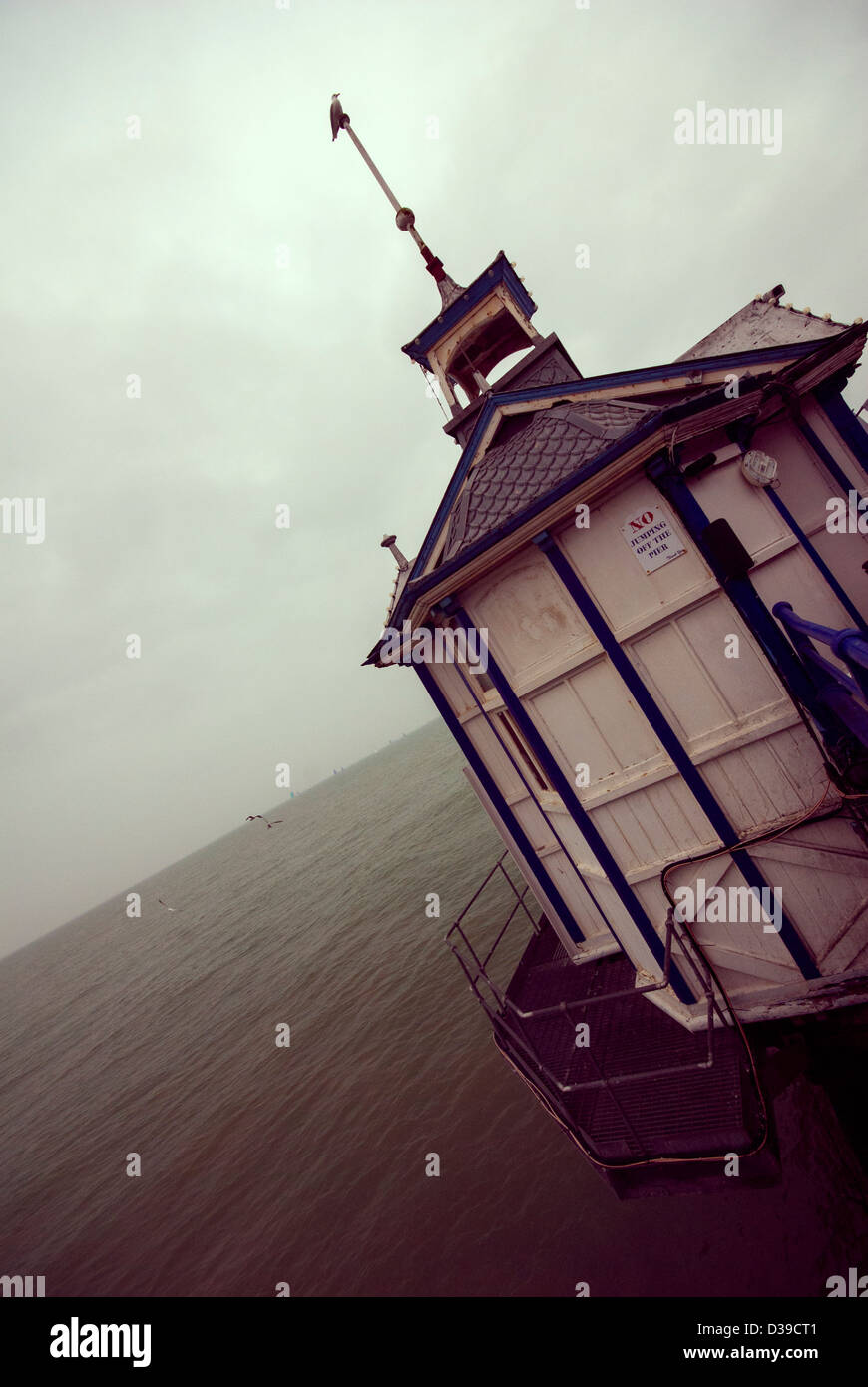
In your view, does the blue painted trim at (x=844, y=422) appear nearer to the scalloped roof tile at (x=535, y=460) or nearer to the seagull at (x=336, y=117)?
the scalloped roof tile at (x=535, y=460)

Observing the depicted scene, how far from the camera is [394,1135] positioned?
13.2 m

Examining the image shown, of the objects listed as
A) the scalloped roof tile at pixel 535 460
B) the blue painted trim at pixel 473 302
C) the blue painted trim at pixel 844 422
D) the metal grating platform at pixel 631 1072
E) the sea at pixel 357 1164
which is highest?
the blue painted trim at pixel 473 302

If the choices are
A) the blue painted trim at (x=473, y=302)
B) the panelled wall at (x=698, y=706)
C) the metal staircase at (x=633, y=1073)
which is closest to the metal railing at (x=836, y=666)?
the panelled wall at (x=698, y=706)

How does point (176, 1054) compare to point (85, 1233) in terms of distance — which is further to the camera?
point (176, 1054)

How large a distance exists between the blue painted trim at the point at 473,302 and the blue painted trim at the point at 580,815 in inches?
268

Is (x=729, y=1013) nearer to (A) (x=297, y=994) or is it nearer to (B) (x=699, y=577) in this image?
(B) (x=699, y=577)

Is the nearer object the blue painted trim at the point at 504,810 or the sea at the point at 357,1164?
the sea at the point at 357,1164

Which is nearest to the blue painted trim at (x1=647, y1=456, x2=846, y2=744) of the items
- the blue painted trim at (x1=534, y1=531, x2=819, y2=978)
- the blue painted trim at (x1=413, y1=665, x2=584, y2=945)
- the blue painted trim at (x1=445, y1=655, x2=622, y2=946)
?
the blue painted trim at (x1=534, y1=531, x2=819, y2=978)

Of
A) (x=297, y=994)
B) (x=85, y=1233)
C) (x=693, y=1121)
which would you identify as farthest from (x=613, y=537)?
(x=297, y=994)

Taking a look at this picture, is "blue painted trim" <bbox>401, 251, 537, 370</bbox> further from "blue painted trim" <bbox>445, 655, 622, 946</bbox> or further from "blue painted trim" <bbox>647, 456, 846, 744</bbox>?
"blue painted trim" <bbox>445, 655, 622, 946</bbox>

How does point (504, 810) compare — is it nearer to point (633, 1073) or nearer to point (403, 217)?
point (633, 1073)

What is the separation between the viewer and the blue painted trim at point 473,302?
9977mm
